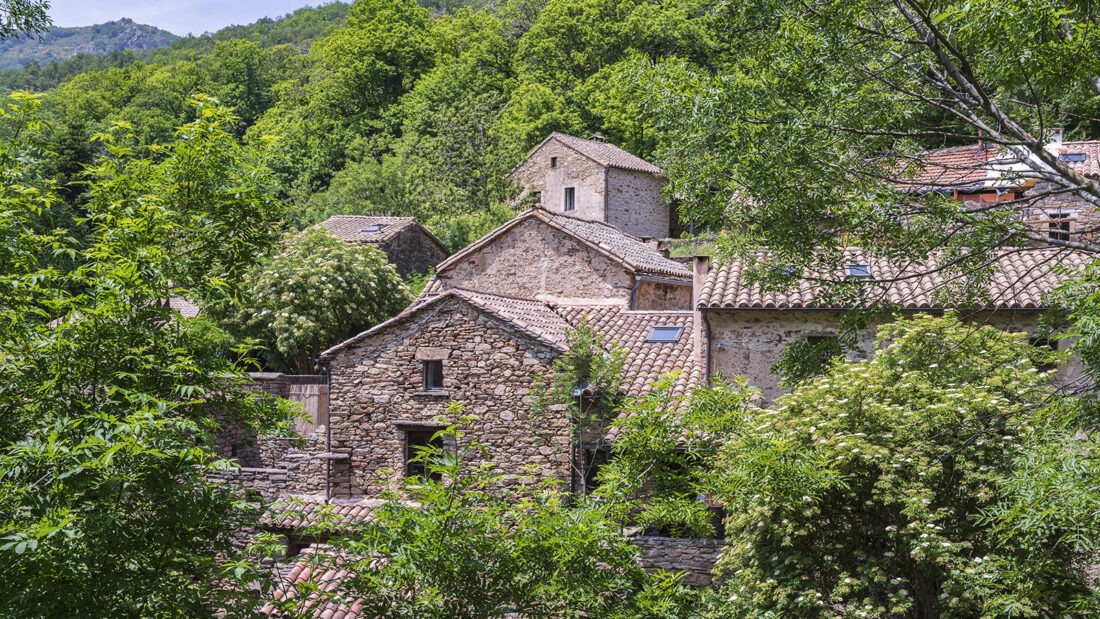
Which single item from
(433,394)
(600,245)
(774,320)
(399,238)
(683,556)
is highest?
(399,238)

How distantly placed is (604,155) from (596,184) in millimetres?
1645

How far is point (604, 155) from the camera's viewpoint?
37250mm

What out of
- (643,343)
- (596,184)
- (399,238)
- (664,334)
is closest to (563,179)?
(596,184)

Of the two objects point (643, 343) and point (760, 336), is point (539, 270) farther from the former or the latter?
point (760, 336)

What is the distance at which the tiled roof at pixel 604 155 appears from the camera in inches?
1433

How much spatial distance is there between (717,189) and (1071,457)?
4.50 meters

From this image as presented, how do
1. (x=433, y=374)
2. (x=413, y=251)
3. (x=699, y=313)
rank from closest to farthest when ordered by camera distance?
(x=699, y=313)
(x=433, y=374)
(x=413, y=251)

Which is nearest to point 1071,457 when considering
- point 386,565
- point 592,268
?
point 386,565

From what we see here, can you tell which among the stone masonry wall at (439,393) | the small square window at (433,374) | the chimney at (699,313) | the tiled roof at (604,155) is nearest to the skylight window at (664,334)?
the chimney at (699,313)

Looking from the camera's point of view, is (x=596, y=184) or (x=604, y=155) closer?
(x=596, y=184)

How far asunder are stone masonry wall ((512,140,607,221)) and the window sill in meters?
20.2

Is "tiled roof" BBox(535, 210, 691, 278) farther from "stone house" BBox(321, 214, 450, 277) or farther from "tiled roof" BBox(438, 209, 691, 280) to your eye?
"stone house" BBox(321, 214, 450, 277)

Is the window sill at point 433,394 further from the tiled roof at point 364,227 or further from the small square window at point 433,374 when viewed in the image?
the tiled roof at point 364,227

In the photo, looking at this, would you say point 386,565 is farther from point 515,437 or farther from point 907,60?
point 515,437
